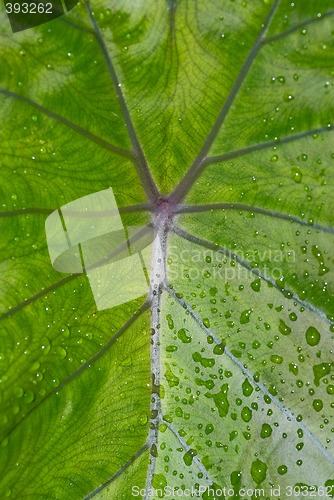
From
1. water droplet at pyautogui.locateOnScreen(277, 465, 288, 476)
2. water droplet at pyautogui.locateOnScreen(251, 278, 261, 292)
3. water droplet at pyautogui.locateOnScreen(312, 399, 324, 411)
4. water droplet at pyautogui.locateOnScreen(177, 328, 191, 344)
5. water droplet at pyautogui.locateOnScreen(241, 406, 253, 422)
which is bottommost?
water droplet at pyautogui.locateOnScreen(277, 465, 288, 476)

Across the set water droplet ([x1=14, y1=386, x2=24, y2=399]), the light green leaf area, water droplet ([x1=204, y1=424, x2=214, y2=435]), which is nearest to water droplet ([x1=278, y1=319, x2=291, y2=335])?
the light green leaf area

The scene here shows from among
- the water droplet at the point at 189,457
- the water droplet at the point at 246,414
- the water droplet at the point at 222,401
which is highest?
the water droplet at the point at 222,401

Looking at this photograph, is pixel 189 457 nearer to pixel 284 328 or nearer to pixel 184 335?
pixel 184 335

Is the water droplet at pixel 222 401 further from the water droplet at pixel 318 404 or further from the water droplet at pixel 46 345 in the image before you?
the water droplet at pixel 46 345

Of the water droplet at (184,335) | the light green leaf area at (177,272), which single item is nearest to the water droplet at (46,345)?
the light green leaf area at (177,272)

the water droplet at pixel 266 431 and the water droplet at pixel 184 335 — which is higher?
the water droplet at pixel 184 335

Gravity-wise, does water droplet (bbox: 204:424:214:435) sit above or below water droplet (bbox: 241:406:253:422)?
above

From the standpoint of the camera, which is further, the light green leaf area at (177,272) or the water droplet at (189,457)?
the water droplet at (189,457)

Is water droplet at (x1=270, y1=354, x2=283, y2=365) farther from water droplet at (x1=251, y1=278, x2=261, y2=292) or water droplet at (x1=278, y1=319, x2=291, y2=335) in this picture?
water droplet at (x1=251, y1=278, x2=261, y2=292)

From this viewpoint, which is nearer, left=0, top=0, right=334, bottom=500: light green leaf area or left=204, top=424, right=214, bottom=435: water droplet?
left=0, top=0, right=334, bottom=500: light green leaf area
